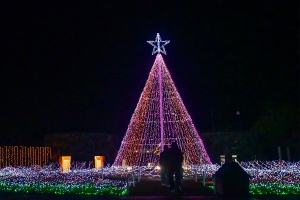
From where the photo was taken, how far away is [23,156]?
31.4 m

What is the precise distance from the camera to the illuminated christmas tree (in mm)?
24969

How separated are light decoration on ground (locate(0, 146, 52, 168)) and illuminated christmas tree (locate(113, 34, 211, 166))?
8418 millimetres

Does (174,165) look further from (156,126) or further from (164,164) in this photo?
(156,126)

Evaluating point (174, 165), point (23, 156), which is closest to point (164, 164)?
point (174, 165)

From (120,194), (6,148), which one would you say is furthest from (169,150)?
(6,148)

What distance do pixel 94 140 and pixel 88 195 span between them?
24379mm

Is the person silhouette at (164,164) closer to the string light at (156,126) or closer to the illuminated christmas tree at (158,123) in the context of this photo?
→ the illuminated christmas tree at (158,123)

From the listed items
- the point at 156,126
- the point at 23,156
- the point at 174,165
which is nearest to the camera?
the point at 174,165

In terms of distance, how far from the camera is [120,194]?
43.8 ft

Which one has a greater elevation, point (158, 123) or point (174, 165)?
point (158, 123)

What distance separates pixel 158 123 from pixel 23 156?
11452 mm

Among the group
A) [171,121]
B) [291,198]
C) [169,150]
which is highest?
[171,121]

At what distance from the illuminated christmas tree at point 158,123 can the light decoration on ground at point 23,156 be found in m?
8.42

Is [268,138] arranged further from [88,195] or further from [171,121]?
[88,195]
